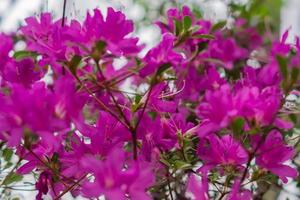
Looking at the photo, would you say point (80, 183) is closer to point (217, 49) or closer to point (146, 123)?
point (146, 123)

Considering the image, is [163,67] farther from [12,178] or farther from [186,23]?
[12,178]

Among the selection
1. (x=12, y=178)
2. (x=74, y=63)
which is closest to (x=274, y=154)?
(x=74, y=63)

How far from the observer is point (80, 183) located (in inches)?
38.5

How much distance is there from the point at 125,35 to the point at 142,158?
0.21 m

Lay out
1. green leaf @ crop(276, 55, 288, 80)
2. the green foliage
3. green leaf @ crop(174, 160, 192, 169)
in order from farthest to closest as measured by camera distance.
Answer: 1. the green foliage
2. green leaf @ crop(174, 160, 192, 169)
3. green leaf @ crop(276, 55, 288, 80)

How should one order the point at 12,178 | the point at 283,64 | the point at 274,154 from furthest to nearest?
the point at 12,178
the point at 274,154
the point at 283,64

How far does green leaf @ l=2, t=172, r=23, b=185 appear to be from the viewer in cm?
105

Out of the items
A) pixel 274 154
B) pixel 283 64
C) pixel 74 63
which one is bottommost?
pixel 274 154

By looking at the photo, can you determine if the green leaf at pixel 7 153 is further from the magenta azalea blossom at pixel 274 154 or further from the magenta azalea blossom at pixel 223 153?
the magenta azalea blossom at pixel 274 154

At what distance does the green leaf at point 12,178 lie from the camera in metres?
1.05

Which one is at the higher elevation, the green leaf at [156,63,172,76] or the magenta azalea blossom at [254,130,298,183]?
the green leaf at [156,63,172,76]

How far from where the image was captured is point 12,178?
114 centimetres

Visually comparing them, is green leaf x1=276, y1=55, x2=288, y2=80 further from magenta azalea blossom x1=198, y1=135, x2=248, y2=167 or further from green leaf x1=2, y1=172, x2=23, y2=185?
green leaf x1=2, y1=172, x2=23, y2=185

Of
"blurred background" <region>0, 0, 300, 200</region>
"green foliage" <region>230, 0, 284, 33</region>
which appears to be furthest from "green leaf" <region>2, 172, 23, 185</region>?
"green foliage" <region>230, 0, 284, 33</region>
